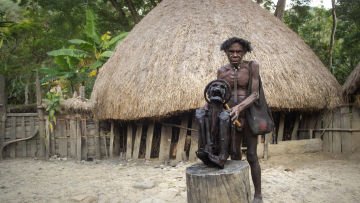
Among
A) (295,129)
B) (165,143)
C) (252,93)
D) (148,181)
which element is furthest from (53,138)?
(252,93)

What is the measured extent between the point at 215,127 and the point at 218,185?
47 cm

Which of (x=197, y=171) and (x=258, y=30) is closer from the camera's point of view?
(x=197, y=171)

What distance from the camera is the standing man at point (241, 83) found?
302cm

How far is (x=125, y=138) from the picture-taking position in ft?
25.6

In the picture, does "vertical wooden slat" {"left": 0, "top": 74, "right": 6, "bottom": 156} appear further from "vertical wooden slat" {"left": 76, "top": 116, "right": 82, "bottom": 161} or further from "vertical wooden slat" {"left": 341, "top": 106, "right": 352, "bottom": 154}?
"vertical wooden slat" {"left": 341, "top": 106, "right": 352, "bottom": 154}

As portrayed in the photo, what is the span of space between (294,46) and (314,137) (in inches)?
81.0

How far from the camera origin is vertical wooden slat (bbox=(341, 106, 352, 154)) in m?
6.44

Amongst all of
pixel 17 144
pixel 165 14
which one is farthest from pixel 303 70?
pixel 17 144

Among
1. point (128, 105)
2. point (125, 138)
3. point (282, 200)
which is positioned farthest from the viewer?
point (125, 138)

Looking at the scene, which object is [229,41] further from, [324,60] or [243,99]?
[324,60]

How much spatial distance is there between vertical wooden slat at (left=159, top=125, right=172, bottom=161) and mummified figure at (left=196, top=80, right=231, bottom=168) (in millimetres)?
3918

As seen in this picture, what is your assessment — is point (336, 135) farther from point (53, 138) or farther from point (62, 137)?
point (53, 138)

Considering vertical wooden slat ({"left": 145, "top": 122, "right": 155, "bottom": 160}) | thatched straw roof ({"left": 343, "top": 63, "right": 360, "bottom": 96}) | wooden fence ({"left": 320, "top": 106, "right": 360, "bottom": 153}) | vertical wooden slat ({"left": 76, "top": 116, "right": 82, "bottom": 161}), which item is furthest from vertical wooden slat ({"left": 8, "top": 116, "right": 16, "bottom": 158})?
thatched straw roof ({"left": 343, "top": 63, "right": 360, "bottom": 96})

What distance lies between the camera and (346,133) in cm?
651
